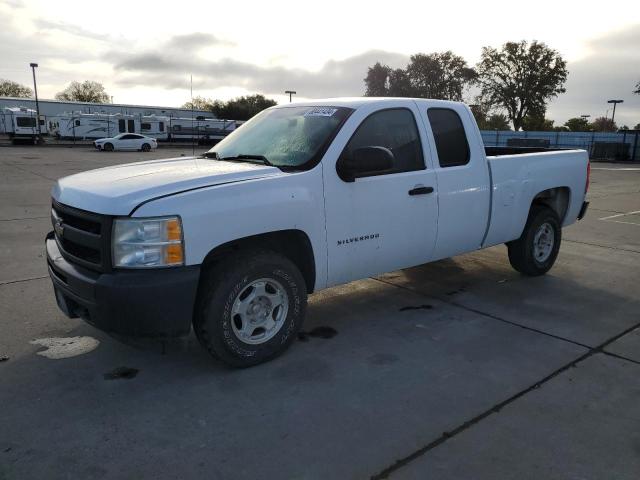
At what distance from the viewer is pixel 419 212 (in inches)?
179

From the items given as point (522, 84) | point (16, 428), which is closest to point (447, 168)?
point (16, 428)

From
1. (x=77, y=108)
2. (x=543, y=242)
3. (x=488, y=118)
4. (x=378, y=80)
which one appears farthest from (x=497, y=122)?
(x=543, y=242)

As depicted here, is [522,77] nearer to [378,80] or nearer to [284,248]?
[378,80]

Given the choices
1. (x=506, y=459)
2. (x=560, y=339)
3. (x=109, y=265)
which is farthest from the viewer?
(x=560, y=339)

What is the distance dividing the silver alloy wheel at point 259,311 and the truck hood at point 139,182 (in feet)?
2.55

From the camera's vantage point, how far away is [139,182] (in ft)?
11.7

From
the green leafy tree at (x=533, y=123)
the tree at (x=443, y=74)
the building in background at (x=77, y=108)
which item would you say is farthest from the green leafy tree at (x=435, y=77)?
the building in background at (x=77, y=108)

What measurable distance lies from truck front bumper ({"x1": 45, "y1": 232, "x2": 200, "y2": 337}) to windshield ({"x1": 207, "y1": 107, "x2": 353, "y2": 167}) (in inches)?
48.7

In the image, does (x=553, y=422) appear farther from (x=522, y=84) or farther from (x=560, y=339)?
(x=522, y=84)

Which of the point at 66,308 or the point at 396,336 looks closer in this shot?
the point at 66,308

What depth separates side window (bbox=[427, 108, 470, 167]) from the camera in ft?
15.7

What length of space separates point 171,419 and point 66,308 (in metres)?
1.20

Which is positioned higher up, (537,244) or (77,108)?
(77,108)

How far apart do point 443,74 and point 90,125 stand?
4047 cm
